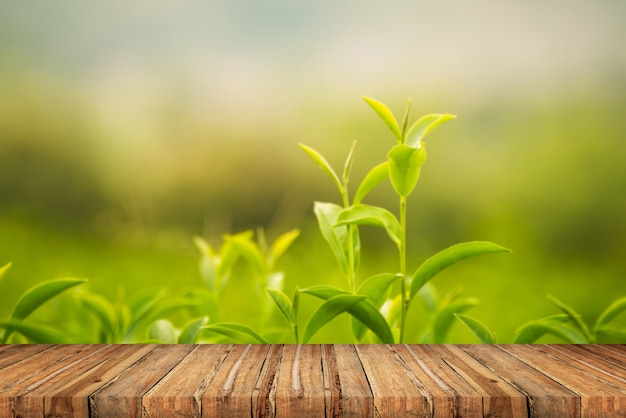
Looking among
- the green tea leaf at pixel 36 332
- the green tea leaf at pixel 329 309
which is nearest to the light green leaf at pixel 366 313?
the green tea leaf at pixel 329 309

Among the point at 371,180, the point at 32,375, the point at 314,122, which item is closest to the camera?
the point at 32,375

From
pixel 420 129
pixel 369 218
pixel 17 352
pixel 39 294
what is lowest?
pixel 17 352

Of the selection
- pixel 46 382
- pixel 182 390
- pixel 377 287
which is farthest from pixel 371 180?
pixel 46 382

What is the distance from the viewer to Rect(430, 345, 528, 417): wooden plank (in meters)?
0.87

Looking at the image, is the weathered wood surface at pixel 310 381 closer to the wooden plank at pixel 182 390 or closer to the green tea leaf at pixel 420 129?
the wooden plank at pixel 182 390

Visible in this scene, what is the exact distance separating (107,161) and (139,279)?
0.86 ft

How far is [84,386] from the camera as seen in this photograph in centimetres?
93

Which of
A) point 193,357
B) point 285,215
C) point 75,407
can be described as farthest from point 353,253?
point 75,407

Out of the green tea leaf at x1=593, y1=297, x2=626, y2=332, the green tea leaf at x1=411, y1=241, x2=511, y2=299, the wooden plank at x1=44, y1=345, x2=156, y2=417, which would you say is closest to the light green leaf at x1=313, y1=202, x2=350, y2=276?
the green tea leaf at x1=411, y1=241, x2=511, y2=299

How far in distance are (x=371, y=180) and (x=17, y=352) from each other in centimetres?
73

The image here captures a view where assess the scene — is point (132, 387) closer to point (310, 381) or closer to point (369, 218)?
point (310, 381)

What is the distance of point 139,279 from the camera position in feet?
4.68

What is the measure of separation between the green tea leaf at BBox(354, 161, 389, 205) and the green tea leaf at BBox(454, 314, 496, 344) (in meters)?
0.29

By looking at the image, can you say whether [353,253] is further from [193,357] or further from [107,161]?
[107,161]
